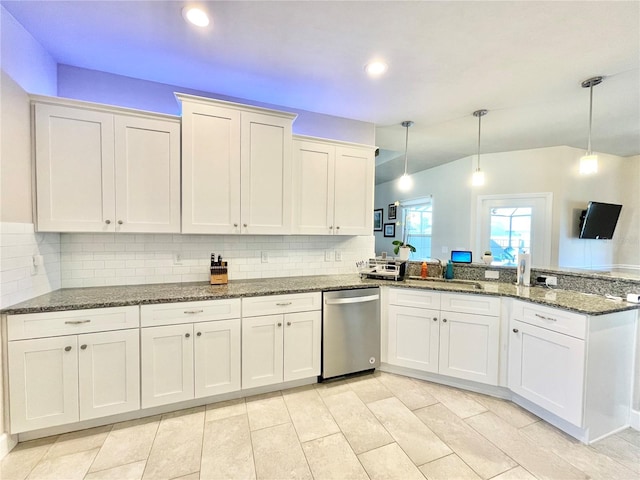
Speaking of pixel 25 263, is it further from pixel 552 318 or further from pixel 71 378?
pixel 552 318

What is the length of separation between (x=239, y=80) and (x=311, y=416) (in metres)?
2.87

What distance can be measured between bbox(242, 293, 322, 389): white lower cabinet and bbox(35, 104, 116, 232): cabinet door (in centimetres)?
140

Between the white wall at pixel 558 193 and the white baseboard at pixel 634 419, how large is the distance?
9.06 ft

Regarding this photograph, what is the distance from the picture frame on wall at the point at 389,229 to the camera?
23.3 feet

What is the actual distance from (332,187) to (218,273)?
1429 mm

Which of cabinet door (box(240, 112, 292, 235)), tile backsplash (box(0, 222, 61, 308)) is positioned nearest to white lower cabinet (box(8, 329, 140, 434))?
tile backsplash (box(0, 222, 61, 308))

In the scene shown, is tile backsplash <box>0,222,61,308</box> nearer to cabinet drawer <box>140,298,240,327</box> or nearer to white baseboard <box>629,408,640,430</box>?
cabinet drawer <box>140,298,240,327</box>

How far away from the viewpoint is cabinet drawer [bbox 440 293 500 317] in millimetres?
2436

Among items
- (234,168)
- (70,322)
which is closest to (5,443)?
(70,322)

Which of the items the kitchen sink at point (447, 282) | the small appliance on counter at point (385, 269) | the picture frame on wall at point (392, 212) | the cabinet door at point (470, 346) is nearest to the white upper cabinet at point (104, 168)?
the small appliance on counter at point (385, 269)

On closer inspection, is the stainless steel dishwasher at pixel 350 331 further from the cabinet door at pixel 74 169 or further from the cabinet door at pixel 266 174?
the cabinet door at pixel 74 169

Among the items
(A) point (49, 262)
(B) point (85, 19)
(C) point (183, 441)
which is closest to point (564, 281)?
(C) point (183, 441)

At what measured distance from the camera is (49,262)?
7.12 ft

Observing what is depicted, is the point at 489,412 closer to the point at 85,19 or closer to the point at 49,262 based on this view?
the point at 49,262
